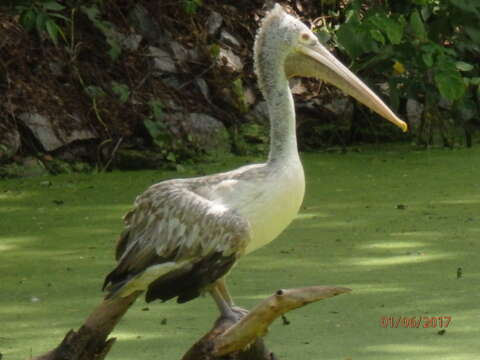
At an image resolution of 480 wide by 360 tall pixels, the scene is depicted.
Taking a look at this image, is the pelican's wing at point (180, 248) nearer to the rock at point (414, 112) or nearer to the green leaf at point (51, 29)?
the green leaf at point (51, 29)

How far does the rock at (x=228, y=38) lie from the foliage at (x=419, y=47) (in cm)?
71

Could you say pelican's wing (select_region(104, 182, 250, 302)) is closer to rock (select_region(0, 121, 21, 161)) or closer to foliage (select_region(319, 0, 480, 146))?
rock (select_region(0, 121, 21, 161))

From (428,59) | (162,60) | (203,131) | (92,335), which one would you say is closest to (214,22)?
(162,60)

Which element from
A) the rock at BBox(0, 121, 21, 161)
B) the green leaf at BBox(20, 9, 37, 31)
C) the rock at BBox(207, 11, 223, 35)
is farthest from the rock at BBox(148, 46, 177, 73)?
the rock at BBox(0, 121, 21, 161)

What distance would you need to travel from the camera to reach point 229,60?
8344 mm

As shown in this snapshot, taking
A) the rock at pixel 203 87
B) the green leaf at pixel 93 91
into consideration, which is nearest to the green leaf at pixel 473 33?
the rock at pixel 203 87

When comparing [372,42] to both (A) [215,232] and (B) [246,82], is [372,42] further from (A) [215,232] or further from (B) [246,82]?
(A) [215,232]

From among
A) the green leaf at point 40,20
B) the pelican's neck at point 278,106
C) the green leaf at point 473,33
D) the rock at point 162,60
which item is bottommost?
the rock at point 162,60

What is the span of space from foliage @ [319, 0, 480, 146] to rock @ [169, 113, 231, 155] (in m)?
0.97

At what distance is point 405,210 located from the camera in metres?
5.94

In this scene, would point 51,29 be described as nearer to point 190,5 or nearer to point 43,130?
point 43,130

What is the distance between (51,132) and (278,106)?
4080 millimetres

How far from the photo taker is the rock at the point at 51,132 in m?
7.36

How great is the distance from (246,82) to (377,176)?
1.73 meters
